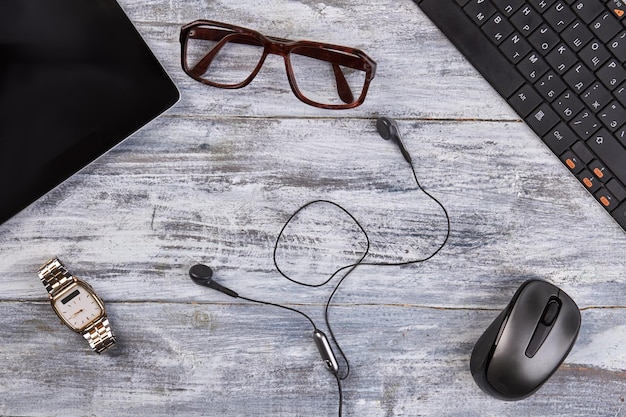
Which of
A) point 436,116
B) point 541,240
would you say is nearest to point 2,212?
point 436,116

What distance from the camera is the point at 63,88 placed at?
804mm

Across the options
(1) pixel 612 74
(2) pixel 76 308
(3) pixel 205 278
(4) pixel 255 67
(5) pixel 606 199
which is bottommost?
(2) pixel 76 308

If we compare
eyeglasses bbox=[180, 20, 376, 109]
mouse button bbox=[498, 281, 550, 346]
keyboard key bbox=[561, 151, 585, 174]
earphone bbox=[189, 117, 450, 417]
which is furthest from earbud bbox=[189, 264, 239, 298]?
keyboard key bbox=[561, 151, 585, 174]

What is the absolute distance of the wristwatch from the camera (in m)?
0.83

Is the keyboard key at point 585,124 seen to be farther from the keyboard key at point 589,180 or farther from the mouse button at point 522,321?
the mouse button at point 522,321

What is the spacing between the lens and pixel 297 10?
33.7 inches

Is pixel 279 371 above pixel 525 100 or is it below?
below

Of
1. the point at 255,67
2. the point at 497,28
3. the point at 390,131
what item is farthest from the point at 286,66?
the point at 497,28

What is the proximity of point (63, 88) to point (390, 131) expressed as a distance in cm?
42

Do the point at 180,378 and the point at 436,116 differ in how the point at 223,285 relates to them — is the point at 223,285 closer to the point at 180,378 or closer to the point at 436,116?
the point at 180,378

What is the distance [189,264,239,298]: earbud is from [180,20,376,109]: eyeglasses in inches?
9.4

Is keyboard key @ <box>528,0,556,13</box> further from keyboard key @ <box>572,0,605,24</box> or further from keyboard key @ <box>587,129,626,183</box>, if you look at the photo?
keyboard key @ <box>587,129,626,183</box>

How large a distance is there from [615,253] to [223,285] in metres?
0.52

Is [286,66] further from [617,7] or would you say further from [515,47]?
[617,7]
